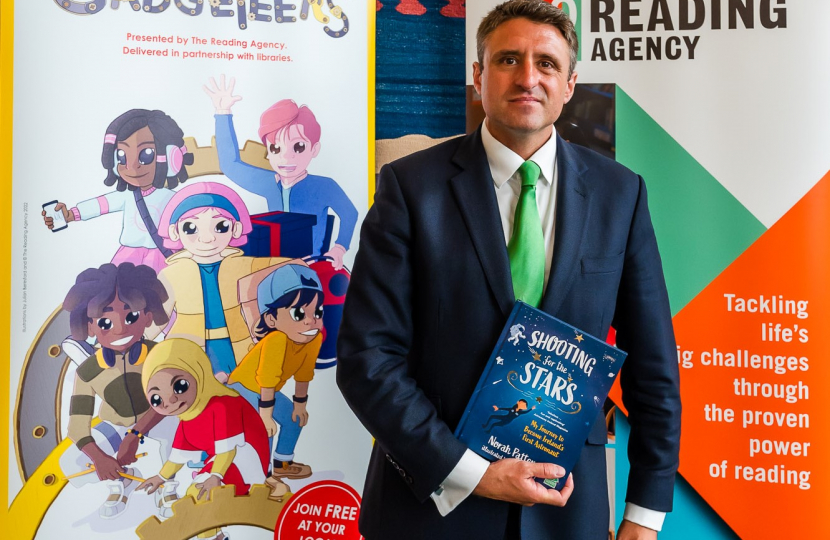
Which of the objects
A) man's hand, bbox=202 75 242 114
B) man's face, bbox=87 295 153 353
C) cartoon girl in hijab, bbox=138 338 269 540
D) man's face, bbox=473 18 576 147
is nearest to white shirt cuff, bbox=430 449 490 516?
man's face, bbox=473 18 576 147

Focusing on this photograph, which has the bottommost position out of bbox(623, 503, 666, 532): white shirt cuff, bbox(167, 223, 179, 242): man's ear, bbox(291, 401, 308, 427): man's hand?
bbox(623, 503, 666, 532): white shirt cuff

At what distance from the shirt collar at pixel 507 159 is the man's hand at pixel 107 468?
1.41 m

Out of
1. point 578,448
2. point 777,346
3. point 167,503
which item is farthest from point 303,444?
point 777,346

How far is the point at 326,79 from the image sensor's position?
Answer: 2117 millimetres

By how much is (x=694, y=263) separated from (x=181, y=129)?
1655mm

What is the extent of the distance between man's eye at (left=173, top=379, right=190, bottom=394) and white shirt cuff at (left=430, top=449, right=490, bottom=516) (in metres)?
1.02

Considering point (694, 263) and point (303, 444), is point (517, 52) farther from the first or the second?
point (303, 444)

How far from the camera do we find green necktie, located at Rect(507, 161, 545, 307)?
1.39 m

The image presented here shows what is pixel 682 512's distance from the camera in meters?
2.19

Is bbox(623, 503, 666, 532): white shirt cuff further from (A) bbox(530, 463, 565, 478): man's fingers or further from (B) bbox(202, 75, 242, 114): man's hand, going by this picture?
(B) bbox(202, 75, 242, 114): man's hand

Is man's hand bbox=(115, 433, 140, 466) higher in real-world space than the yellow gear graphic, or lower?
higher

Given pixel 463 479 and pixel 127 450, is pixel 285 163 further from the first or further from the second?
pixel 463 479

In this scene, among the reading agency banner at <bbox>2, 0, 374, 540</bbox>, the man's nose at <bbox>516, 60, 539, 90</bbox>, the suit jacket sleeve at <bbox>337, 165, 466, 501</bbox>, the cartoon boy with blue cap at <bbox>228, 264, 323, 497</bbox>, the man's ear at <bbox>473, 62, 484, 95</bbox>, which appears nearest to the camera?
the suit jacket sleeve at <bbox>337, 165, 466, 501</bbox>

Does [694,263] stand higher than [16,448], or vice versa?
[694,263]
